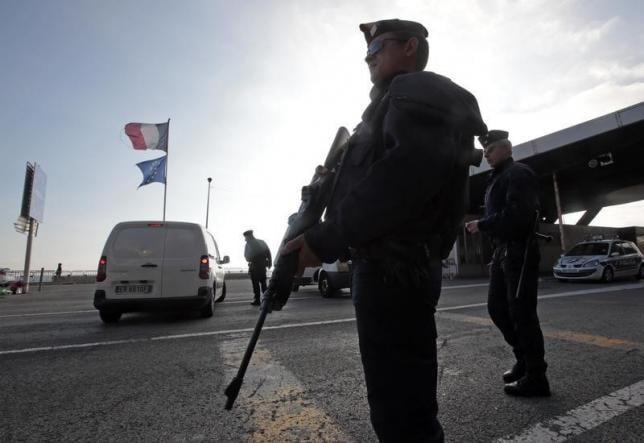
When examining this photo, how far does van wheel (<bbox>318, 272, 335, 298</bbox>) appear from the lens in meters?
9.38

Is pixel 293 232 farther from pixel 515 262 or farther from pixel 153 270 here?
pixel 153 270

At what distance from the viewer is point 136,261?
5.79m

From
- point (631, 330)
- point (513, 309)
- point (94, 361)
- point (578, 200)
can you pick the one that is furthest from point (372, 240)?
point (578, 200)

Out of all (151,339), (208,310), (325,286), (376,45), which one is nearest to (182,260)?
(208,310)

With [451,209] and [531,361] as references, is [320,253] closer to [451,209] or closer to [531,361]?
[451,209]

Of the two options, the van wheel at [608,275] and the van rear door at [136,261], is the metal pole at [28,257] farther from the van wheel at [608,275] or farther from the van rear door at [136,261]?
the van wheel at [608,275]

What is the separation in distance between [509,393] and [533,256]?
3.18ft

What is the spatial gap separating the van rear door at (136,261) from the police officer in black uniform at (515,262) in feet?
16.3

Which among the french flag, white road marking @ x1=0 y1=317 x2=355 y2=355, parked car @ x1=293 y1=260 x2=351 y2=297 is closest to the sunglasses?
white road marking @ x1=0 y1=317 x2=355 y2=355

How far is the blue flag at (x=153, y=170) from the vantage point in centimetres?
1723

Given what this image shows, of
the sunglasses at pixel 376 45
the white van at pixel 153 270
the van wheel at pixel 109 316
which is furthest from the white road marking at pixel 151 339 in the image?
the sunglasses at pixel 376 45

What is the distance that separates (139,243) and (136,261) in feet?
1.08

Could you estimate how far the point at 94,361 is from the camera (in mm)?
3469

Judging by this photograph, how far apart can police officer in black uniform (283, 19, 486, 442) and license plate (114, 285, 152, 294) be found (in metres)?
5.24
